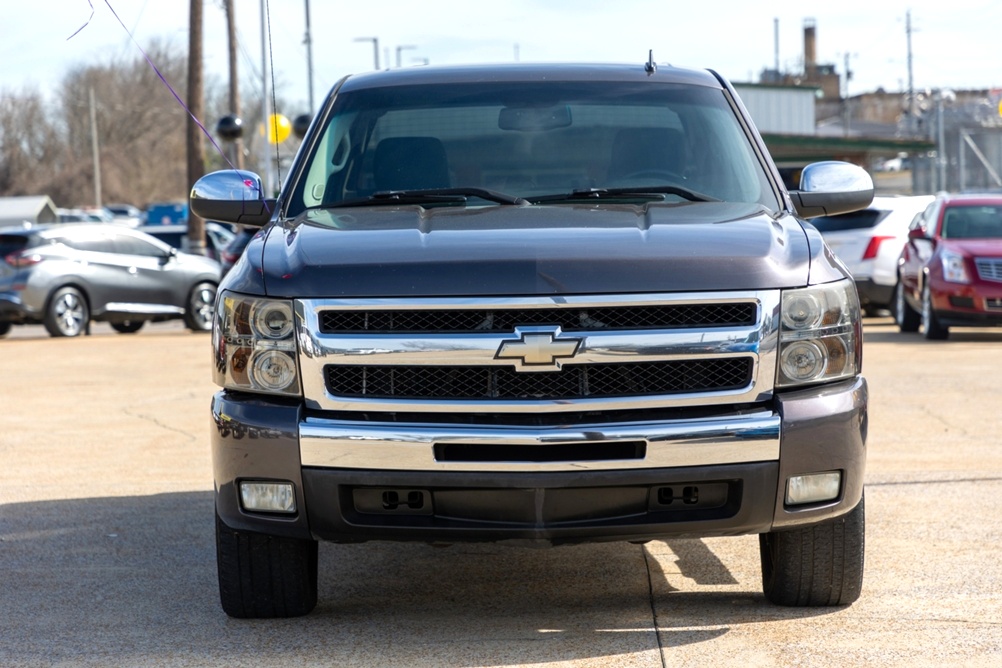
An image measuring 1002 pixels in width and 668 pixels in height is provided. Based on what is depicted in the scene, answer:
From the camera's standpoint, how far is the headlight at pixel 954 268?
16.2 m

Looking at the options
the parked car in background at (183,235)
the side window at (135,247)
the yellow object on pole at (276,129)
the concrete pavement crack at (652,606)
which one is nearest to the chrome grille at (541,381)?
the concrete pavement crack at (652,606)

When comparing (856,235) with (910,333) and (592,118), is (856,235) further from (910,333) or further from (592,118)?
(592,118)

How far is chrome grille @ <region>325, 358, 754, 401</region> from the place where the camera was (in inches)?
170

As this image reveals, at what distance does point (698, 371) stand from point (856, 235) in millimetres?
16040

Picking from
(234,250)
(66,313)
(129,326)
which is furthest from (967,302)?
(129,326)

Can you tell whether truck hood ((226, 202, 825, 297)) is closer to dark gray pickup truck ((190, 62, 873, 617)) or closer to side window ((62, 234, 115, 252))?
dark gray pickup truck ((190, 62, 873, 617))

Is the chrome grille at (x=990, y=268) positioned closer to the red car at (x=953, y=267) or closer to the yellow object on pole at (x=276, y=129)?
the red car at (x=953, y=267)

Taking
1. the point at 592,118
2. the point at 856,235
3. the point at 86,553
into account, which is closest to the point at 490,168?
the point at 592,118

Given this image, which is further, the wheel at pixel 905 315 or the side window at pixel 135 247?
the side window at pixel 135 247

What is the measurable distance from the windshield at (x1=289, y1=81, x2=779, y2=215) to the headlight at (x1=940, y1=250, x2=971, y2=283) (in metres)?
11.0

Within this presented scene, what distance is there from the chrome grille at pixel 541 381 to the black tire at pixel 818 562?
67cm

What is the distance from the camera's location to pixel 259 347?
175 inches

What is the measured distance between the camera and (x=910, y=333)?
1806 cm

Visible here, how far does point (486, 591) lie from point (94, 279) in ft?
53.7
